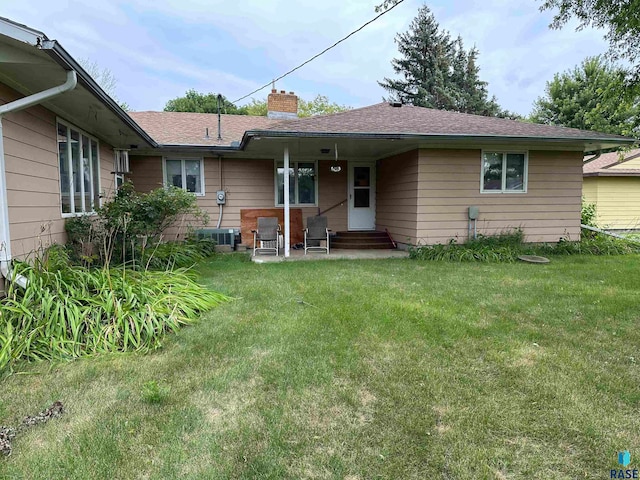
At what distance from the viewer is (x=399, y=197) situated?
9117mm

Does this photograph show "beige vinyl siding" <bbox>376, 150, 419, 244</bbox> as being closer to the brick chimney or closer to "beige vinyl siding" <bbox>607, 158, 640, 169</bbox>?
the brick chimney

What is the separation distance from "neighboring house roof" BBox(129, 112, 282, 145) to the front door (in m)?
2.82

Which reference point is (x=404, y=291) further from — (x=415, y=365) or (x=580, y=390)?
(x=580, y=390)

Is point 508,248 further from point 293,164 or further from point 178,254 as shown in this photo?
point 178,254

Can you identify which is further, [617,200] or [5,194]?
[617,200]

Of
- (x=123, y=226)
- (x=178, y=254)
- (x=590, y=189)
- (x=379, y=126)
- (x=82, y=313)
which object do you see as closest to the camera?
(x=82, y=313)

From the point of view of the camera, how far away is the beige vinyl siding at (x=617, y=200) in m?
14.6

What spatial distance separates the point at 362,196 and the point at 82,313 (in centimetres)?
818

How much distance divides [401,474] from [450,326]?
84.5 inches

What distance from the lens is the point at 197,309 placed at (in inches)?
167

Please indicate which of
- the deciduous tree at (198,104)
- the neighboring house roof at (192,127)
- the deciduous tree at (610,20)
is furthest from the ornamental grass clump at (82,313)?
the deciduous tree at (198,104)

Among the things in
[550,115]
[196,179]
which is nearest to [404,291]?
[196,179]

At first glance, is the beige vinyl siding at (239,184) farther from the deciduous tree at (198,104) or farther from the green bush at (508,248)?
the deciduous tree at (198,104)

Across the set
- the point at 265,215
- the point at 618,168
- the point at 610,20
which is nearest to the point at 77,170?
the point at 265,215
